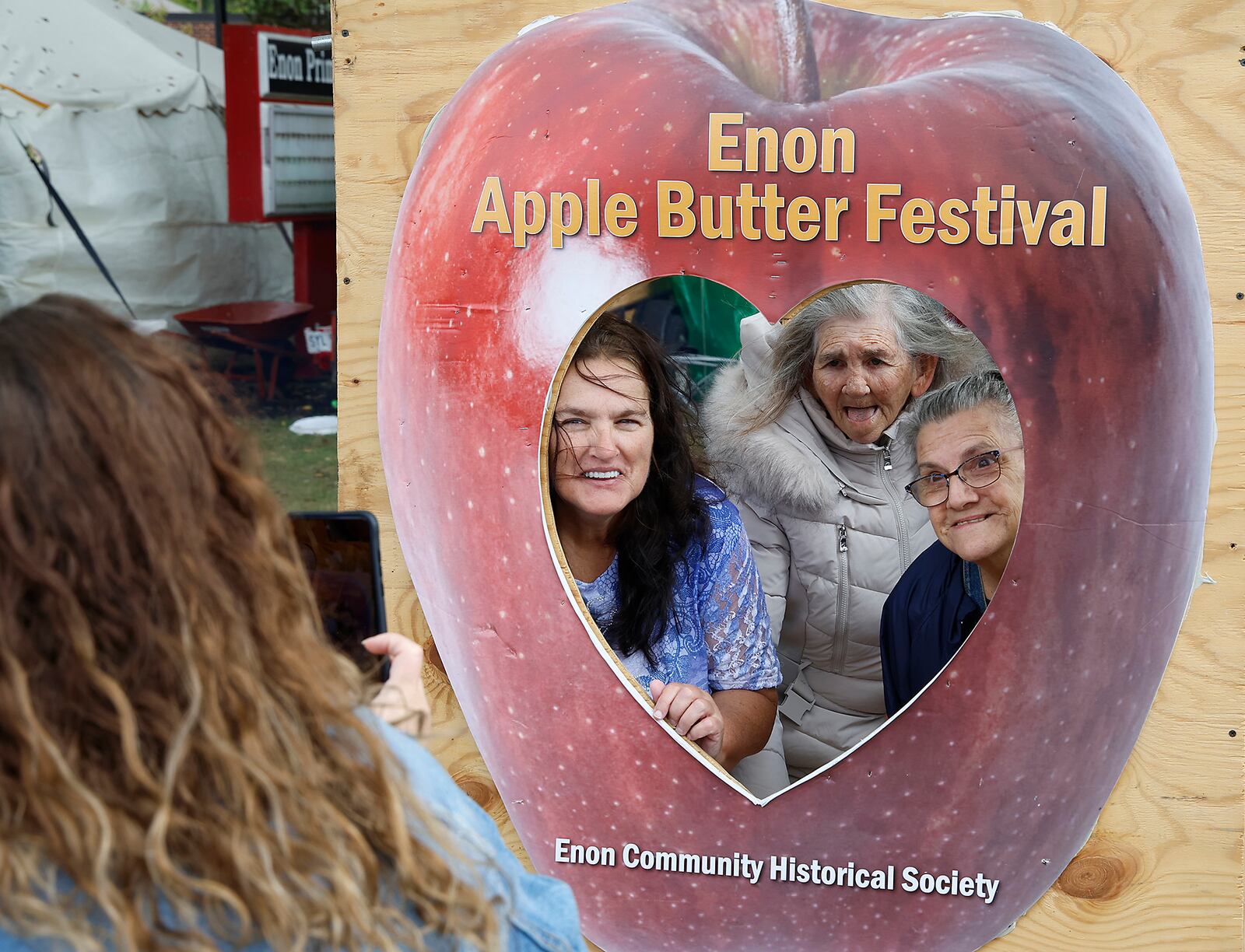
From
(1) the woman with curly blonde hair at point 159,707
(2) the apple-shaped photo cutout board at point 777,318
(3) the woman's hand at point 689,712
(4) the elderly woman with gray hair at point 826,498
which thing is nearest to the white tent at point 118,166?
(2) the apple-shaped photo cutout board at point 777,318

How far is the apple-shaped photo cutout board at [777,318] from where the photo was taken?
6.63 ft

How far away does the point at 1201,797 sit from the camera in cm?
218

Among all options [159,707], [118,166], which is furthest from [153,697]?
[118,166]

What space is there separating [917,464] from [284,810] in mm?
1617

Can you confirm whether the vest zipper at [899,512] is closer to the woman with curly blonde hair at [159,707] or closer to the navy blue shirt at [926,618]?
the navy blue shirt at [926,618]

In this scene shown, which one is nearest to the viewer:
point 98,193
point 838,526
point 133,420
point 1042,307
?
point 133,420

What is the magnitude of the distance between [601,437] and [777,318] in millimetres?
378

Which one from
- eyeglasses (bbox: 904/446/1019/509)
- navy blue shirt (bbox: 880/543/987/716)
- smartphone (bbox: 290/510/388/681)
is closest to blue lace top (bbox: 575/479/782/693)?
navy blue shirt (bbox: 880/543/987/716)

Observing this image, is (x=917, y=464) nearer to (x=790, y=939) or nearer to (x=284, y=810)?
(x=790, y=939)

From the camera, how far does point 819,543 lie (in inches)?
94.8

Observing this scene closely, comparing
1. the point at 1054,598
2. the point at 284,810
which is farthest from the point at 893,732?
the point at 284,810

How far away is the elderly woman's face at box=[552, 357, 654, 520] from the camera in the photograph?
218cm

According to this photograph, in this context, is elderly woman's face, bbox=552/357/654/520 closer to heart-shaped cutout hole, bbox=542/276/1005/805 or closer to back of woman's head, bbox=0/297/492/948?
heart-shaped cutout hole, bbox=542/276/1005/805

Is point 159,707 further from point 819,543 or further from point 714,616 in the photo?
point 819,543
